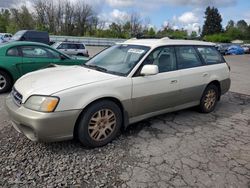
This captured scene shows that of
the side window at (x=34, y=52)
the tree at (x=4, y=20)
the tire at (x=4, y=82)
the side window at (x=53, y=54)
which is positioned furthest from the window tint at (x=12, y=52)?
the tree at (x=4, y=20)

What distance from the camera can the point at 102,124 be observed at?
11.6 feet

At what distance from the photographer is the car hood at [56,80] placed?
126 inches

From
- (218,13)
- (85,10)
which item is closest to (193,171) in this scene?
(85,10)

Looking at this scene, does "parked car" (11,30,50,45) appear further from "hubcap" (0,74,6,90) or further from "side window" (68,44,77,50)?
"hubcap" (0,74,6,90)

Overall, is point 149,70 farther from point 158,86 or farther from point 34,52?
point 34,52

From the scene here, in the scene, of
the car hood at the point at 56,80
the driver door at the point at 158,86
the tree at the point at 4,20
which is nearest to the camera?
the car hood at the point at 56,80

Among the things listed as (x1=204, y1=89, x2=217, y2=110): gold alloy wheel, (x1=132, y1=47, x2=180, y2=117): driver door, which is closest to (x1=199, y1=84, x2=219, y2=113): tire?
(x1=204, y1=89, x2=217, y2=110): gold alloy wheel

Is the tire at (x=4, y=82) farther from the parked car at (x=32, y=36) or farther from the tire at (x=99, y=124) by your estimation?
the parked car at (x=32, y=36)

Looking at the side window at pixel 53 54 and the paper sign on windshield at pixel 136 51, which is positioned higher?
the paper sign on windshield at pixel 136 51

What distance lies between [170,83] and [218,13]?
75.8 metres

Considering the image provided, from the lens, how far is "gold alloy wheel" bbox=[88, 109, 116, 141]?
11.3 feet

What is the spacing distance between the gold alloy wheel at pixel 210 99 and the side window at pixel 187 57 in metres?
0.75

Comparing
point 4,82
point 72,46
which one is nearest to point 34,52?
point 4,82

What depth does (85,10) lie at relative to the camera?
53.0 meters
